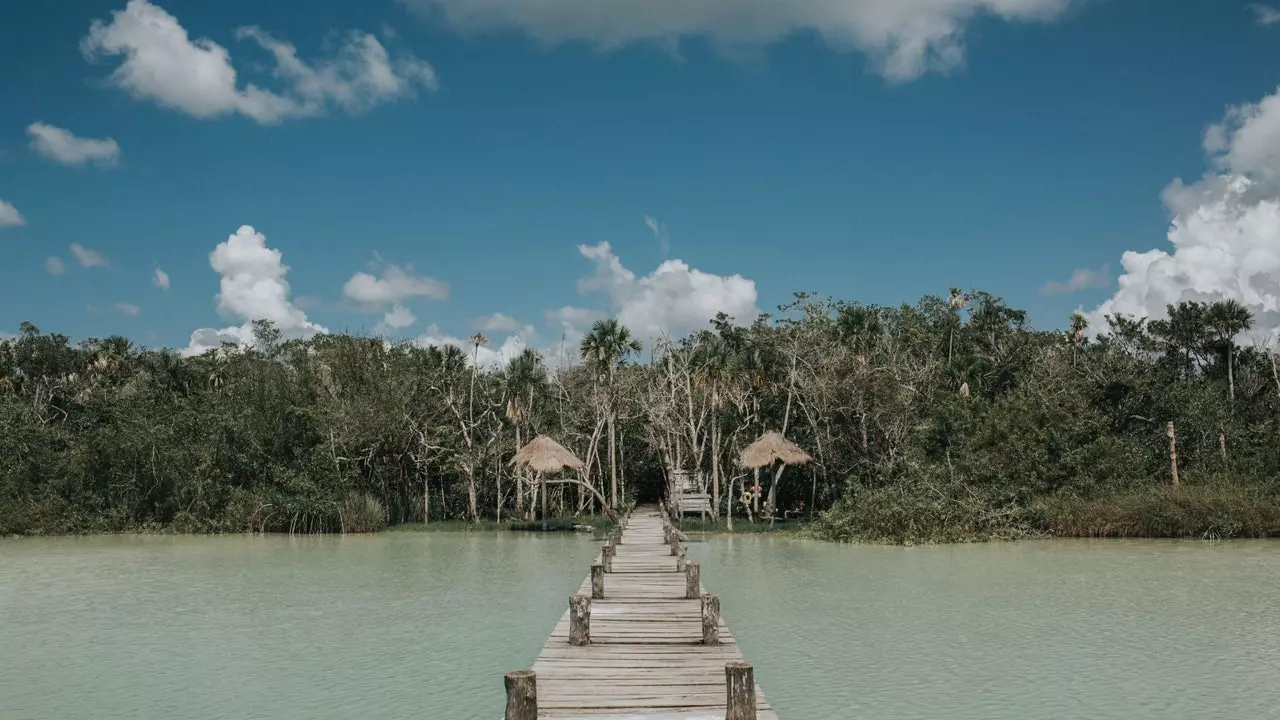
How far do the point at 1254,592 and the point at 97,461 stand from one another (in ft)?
123

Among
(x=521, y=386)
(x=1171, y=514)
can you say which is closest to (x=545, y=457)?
(x=521, y=386)

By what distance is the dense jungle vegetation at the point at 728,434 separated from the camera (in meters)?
30.2

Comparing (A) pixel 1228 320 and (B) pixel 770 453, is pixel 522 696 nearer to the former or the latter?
(B) pixel 770 453

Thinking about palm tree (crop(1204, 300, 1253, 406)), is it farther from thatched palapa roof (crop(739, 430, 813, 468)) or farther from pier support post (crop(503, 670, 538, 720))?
pier support post (crop(503, 670, 538, 720))

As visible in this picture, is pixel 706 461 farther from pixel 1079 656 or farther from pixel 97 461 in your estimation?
pixel 1079 656

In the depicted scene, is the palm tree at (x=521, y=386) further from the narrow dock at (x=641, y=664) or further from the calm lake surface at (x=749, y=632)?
the narrow dock at (x=641, y=664)

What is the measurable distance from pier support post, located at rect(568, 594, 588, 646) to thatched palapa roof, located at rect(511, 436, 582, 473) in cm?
2184

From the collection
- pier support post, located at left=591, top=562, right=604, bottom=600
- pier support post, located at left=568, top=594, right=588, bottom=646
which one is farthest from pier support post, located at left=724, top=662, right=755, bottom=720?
pier support post, located at left=591, top=562, right=604, bottom=600

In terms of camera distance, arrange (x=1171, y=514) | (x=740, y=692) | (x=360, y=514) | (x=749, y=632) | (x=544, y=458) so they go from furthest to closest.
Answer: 1. (x=360, y=514)
2. (x=544, y=458)
3. (x=1171, y=514)
4. (x=749, y=632)
5. (x=740, y=692)

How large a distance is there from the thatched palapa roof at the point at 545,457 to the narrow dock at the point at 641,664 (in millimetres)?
17653

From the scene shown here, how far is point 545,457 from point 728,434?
1128cm

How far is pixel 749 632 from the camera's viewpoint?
50.2 ft

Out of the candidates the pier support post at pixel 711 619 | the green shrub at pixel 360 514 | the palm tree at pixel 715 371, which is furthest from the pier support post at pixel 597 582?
the green shrub at pixel 360 514

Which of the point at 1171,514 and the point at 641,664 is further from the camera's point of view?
the point at 1171,514
